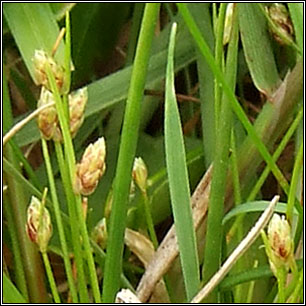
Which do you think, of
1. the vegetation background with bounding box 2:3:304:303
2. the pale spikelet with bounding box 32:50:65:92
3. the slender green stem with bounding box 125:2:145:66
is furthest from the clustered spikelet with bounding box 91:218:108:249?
the slender green stem with bounding box 125:2:145:66

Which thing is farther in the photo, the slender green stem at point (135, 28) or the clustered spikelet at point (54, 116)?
the slender green stem at point (135, 28)

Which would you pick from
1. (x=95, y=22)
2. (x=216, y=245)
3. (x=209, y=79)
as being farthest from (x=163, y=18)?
(x=216, y=245)

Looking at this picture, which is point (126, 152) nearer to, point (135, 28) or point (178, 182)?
point (178, 182)

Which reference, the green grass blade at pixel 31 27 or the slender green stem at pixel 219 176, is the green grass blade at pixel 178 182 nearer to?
the slender green stem at pixel 219 176

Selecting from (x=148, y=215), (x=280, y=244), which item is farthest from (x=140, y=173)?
(x=280, y=244)

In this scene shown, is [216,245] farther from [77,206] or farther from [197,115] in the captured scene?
[197,115]

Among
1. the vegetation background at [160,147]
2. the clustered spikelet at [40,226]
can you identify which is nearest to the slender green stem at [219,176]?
the vegetation background at [160,147]
